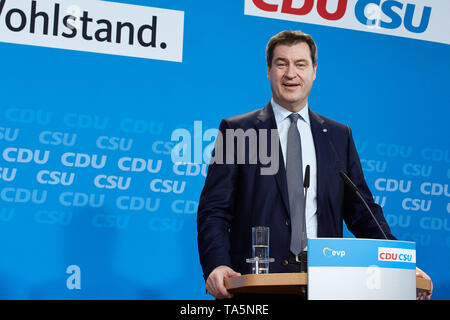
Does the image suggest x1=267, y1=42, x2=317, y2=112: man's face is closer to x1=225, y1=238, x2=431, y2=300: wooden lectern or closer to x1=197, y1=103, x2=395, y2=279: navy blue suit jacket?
x1=197, y1=103, x2=395, y2=279: navy blue suit jacket

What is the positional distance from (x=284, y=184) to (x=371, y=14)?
2160mm

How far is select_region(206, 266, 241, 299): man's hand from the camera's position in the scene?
2.29 m

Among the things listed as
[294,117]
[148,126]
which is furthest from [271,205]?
[148,126]

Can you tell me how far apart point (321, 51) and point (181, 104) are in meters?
1.05

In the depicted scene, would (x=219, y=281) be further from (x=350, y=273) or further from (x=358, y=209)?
(x=358, y=209)

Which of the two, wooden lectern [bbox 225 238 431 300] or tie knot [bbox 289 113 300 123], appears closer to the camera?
wooden lectern [bbox 225 238 431 300]

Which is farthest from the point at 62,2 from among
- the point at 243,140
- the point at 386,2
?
the point at 386,2

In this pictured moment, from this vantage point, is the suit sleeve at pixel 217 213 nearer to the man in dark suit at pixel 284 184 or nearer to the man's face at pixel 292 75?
the man in dark suit at pixel 284 184

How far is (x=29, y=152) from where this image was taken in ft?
12.0

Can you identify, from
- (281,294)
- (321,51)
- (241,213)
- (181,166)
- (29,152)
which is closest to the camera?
(281,294)

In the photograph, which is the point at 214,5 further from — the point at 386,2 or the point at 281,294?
the point at 281,294

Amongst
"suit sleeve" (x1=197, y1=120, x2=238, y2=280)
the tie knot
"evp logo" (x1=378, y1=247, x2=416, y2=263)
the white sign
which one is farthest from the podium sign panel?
the white sign

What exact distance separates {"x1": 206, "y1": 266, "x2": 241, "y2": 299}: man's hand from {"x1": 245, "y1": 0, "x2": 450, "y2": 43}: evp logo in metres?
2.31

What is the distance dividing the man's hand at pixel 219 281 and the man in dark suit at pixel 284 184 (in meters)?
0.15
